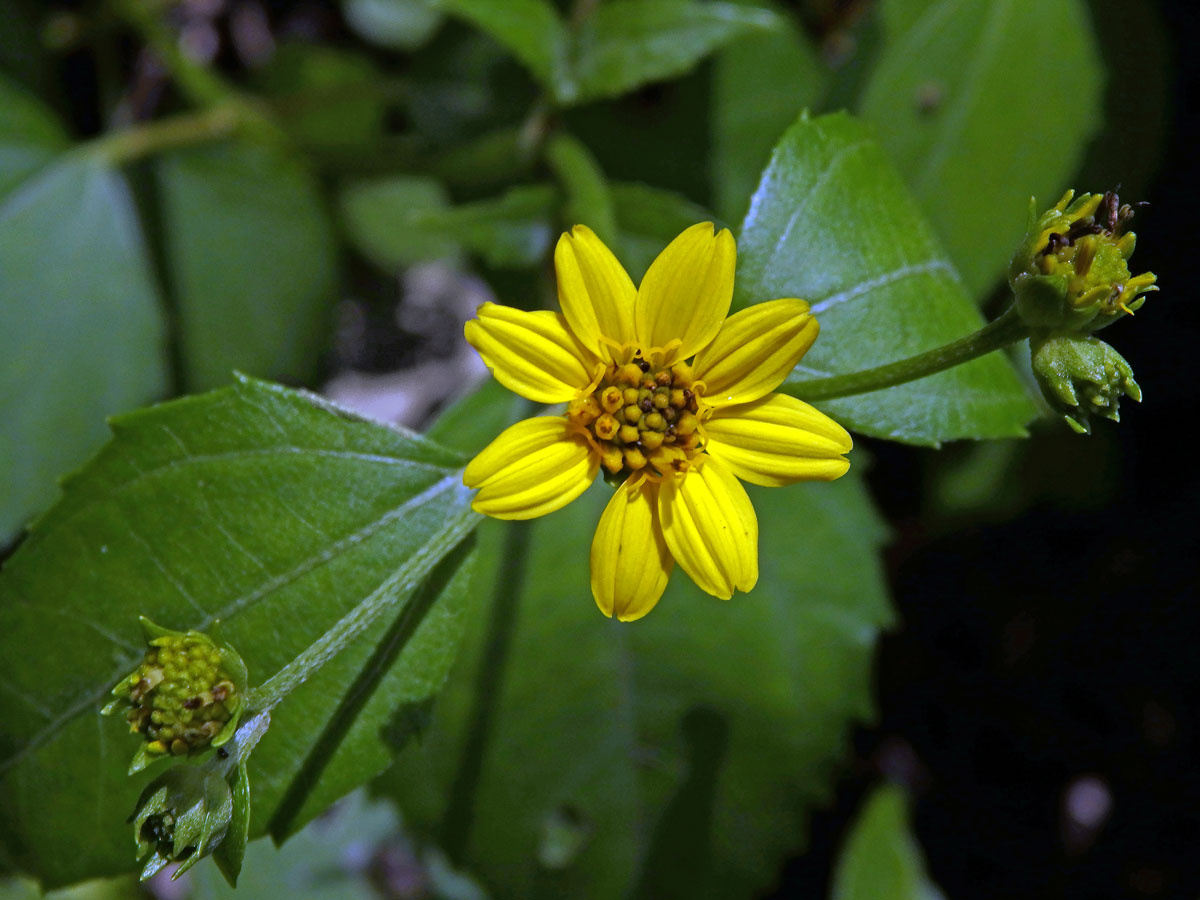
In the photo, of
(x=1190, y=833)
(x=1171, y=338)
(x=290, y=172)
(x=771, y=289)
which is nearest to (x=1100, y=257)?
(x=771, y=289)

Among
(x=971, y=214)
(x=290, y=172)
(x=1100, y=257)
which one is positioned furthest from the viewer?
(x=290, y=172)

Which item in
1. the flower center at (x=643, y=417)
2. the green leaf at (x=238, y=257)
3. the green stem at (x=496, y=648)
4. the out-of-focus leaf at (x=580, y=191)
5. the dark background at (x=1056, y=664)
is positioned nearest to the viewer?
the flower center at (x=643, y=417)

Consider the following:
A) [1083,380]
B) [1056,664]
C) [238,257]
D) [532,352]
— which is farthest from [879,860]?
[238,257]

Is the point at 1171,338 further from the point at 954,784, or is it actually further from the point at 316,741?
the point at 316,741

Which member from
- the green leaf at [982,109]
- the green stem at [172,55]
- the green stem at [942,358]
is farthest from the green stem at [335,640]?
the green stem at [172,55]

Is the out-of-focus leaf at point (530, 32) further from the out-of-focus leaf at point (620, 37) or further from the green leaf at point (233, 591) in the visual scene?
the green leaf at point (233, 591)

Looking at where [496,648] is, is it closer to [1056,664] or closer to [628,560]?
[628,560]

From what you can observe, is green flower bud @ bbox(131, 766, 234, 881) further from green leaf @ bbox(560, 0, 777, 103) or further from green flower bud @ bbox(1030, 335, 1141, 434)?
green leaf @ bbox(560, 0, 777, 103)
